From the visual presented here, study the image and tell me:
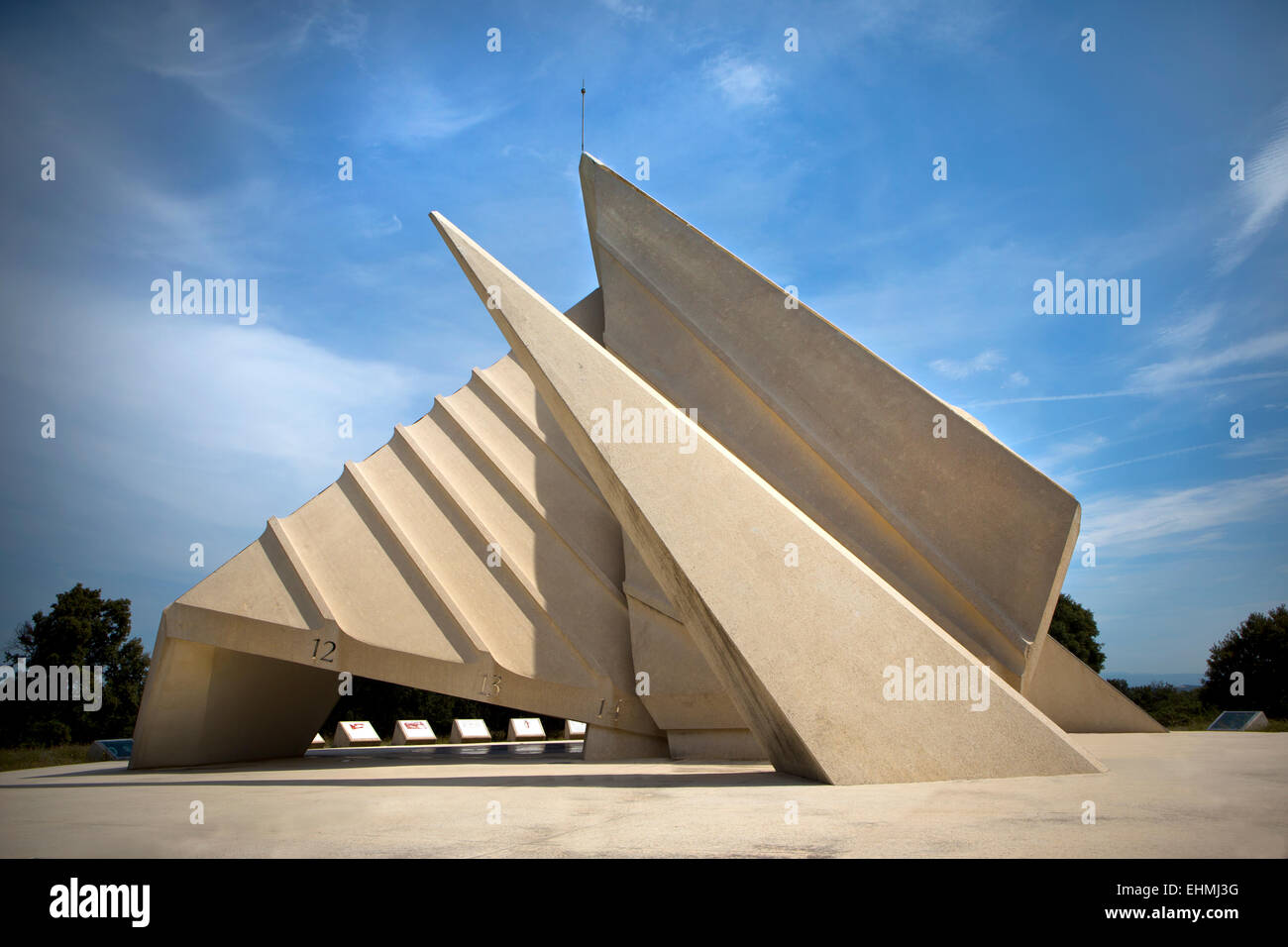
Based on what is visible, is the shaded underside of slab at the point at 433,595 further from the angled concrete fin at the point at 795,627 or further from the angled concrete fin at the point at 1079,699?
the angled concrete fin at the point at 1079,699

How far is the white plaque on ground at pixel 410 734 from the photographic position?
2680cm

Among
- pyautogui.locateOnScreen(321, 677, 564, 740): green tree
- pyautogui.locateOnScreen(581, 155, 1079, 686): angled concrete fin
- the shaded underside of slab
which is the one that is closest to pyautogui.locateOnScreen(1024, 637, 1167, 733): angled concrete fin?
pyautogui.locateOnScreen(581, 155, 1079, 686): angled concrete fin

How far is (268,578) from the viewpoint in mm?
13820

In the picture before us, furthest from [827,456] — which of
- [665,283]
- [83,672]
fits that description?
[83,672]

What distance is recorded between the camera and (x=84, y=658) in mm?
35062

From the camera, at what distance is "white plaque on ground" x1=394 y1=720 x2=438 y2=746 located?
26.8 meters

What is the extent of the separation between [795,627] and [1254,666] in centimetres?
3409

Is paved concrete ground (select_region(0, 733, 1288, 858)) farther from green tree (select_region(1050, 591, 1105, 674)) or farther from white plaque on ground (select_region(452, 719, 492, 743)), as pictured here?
green tree (select_region(1050, 591, 1105, 674))

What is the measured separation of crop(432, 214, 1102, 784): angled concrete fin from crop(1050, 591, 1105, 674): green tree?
36402 mm

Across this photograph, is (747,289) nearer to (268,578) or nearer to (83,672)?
(268,578)

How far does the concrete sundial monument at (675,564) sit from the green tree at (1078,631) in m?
23.4

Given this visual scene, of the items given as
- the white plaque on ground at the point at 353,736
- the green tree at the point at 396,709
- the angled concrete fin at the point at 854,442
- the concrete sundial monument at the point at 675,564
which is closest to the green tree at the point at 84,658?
the green tree at the point at 396,709

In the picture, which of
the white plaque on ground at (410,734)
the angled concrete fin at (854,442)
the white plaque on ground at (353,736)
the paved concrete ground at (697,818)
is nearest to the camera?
the paved concrete ground at (697,818)

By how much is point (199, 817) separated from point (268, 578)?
8.51 meters
